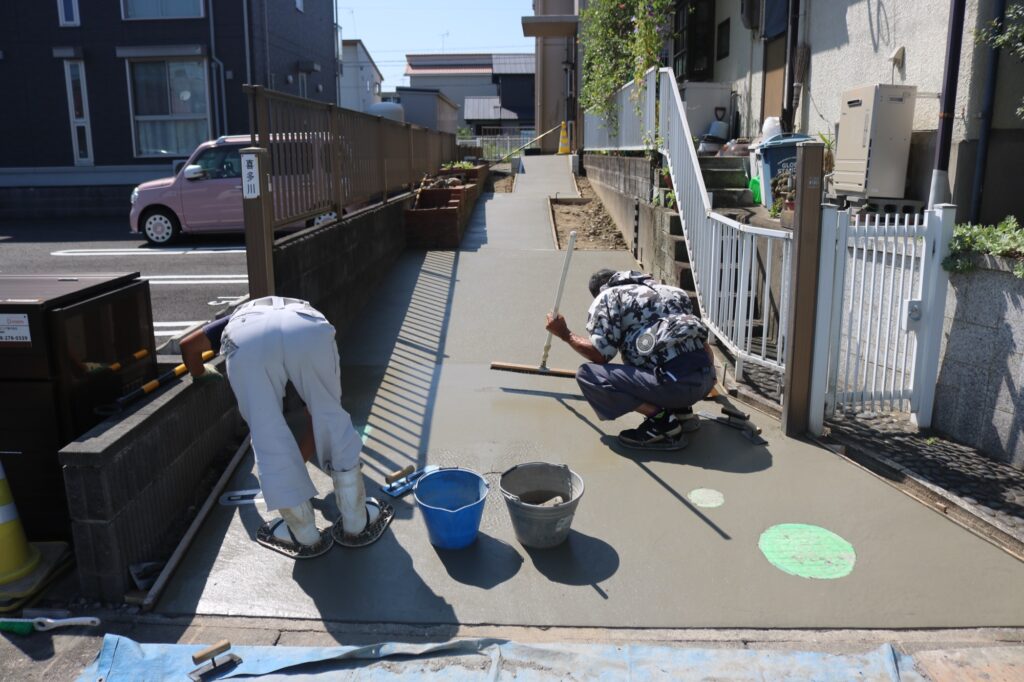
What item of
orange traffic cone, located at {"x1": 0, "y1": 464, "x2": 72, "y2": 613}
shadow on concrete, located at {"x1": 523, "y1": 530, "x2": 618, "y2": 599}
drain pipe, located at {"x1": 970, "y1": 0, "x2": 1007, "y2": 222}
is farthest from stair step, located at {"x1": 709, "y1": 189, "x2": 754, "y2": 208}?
orange traffic cone, located at {"x1": 0, "y1": 464, "x2": 72, "y2": 613}

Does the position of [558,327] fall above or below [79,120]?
below

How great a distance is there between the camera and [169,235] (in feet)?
40.1

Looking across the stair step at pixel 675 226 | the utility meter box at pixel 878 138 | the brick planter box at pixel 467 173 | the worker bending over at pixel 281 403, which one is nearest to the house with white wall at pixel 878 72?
the utility meter box at pixel 878 138

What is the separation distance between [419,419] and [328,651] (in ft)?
8.12

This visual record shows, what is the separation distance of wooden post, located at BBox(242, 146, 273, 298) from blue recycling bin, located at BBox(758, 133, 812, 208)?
5.66m

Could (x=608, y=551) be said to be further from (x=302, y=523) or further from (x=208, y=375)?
(x=208, y=375)

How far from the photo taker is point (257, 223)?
4961 millimetres

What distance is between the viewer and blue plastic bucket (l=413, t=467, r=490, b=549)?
11.9 ft

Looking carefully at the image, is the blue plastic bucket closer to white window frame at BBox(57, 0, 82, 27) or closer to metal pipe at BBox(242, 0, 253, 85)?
metal pipe at BBox(242, 0, 253, 85)

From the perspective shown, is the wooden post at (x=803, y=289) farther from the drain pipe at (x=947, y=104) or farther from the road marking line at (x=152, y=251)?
the road marking line at (x=152, y=251)

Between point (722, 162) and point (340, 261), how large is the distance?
5.33 metres

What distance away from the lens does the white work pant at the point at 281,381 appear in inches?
134

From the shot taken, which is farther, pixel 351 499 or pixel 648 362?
pixel 648 362

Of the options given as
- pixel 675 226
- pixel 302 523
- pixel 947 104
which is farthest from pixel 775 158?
pixel 302 523
